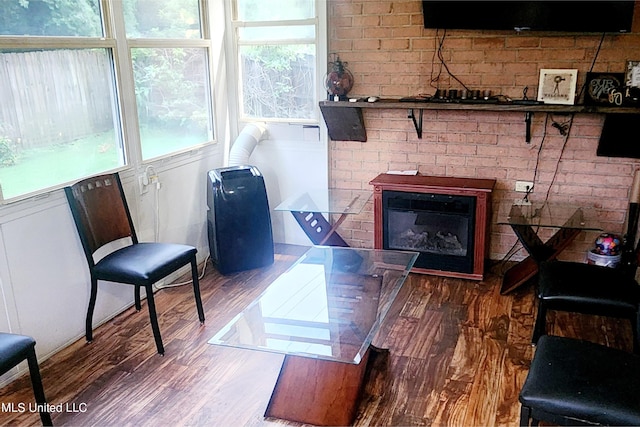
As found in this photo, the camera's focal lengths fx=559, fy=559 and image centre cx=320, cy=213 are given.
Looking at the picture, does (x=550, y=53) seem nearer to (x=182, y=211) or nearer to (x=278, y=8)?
(x=278, y=8)

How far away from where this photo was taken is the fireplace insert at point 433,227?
146 inches

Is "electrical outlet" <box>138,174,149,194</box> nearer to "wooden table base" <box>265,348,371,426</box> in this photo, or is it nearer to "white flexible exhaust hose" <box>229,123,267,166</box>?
"white flexible exhaust hose" <box>229,123,267,166</box>

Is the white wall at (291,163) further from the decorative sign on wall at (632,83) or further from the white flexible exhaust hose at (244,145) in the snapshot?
the decorative sign on wall at (632,83)

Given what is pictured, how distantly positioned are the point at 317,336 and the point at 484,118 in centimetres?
221

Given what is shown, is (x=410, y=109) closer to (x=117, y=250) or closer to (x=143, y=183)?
(x=143, y=183)

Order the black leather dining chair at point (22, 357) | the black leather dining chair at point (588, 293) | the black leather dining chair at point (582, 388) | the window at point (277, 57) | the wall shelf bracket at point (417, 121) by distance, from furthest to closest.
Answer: the window at point (277, 57) → the wall shelf bracket at point (417, 121) → the black leather dining chair at point (588, 293) → the black leather dining chair at point (22, 357) → the black leather dining chair at point (582, 388)

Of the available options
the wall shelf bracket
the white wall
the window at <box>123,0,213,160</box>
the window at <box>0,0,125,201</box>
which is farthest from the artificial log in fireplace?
the window at <box>0,0,125,201</box>

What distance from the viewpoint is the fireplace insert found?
3.71 meters

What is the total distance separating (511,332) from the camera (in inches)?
122

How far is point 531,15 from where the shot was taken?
11.0ft

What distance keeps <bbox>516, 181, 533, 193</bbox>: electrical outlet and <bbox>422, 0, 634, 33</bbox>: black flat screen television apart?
1005 mm

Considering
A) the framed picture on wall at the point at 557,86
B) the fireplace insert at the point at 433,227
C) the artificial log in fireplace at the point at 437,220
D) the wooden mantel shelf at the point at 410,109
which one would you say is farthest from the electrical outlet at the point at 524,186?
the framed picture on wall at the point at 557,86

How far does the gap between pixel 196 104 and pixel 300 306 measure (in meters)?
2.06

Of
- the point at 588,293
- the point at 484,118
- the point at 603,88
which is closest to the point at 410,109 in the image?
the point at 484,118
